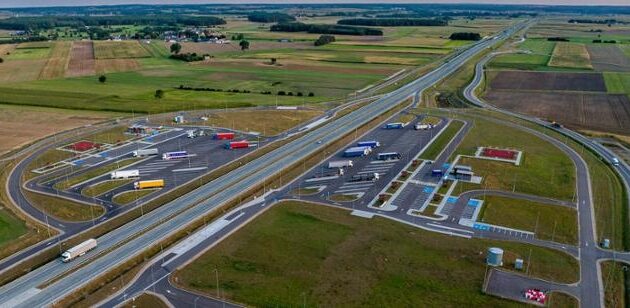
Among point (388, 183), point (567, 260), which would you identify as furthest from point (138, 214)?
point (567, 260)

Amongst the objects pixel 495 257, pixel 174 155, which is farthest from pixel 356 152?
pixel 495 257

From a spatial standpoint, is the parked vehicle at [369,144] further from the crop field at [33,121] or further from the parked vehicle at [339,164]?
the crop field at [33,121]

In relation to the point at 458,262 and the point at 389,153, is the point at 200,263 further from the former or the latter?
the point at 389,153

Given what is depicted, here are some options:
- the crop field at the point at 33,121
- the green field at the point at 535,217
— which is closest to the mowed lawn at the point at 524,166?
the green field at the point at 535,217

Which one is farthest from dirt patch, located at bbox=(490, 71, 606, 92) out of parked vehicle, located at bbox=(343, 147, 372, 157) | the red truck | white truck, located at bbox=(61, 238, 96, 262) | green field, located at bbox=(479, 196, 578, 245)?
white truck, located at bbox=(61, 238, 96, 262)

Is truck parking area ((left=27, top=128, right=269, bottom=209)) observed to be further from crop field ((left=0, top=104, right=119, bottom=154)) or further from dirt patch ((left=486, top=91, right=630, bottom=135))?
dirt patch ((left=486, top=91, right=630, bottom=135))

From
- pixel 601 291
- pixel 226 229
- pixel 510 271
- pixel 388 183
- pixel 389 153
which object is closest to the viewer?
pixel 601 291

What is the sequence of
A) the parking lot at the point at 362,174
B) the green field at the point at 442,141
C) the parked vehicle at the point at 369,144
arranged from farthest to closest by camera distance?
the parked vehicle at the point at 369,144 → the green field at the point at 442,141 → the parking lot at the point at 362,174
